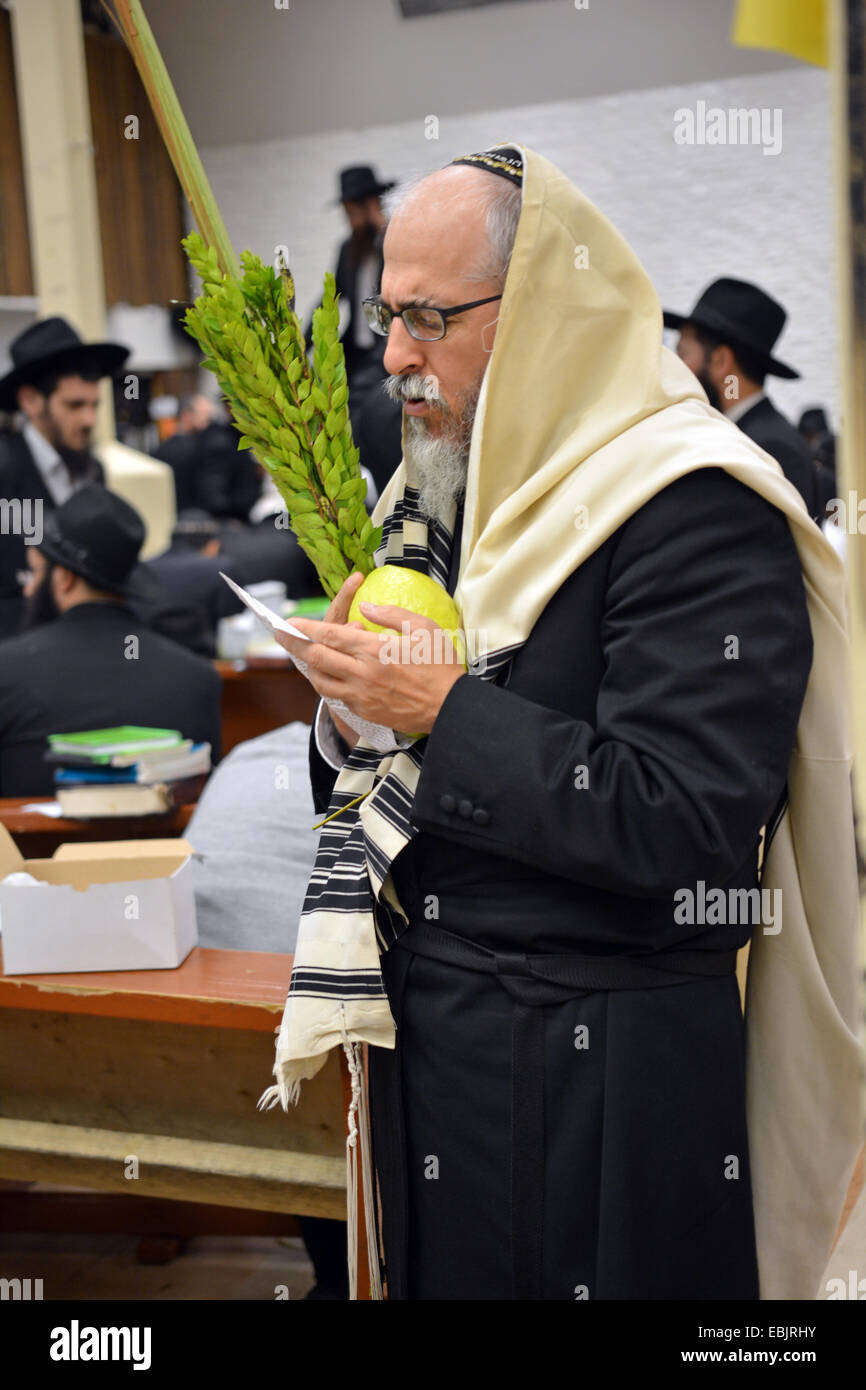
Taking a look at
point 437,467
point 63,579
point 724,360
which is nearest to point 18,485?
point 63,579

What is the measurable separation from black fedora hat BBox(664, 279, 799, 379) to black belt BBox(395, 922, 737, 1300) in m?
3.14

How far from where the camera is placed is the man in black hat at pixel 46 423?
5363 mm

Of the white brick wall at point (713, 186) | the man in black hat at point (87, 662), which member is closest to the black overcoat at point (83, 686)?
the man in black hat at point (87, 662)

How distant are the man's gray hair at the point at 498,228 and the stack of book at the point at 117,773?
1.58m

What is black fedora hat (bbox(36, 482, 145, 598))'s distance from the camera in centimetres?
337

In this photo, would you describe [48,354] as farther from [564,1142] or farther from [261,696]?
[564,1142]

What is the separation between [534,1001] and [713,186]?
10.8 m

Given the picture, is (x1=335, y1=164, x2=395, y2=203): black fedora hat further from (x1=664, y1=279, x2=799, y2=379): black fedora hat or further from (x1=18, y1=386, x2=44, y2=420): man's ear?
(x1=664, y1=279, x2=799, y2=379): black fedora hat

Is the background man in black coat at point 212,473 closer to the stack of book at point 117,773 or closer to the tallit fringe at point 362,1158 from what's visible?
the stack of book at point 117,773

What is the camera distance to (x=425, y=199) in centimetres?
148

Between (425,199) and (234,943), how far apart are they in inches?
50.1

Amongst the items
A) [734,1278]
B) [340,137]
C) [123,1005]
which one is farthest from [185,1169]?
[340,137]

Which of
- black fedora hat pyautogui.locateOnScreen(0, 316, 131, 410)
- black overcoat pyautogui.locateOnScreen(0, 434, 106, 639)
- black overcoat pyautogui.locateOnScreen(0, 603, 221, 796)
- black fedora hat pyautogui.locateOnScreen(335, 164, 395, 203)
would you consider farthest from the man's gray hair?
black overcoat pyautogui.locateOnScreen(0, 434, 106, 639)

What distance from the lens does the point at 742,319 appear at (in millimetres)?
4230
